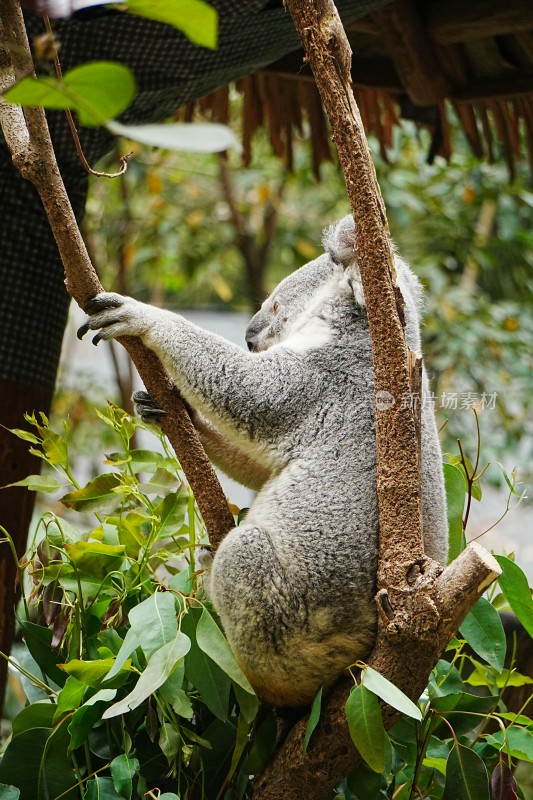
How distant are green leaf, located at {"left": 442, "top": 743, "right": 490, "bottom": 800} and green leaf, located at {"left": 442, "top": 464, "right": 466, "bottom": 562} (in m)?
0.38

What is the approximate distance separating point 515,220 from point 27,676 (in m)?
3.33

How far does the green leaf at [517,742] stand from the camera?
4.46ft

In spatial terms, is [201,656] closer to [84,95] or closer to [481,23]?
[84,95]

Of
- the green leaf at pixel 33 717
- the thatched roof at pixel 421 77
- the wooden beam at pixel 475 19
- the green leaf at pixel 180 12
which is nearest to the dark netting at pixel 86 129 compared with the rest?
the thatched roof at pixel 421 77

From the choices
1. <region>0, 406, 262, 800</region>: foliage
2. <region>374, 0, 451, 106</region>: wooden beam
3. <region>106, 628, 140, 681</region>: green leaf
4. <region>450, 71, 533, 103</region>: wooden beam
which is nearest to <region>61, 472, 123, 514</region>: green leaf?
<region>0, 406, 262, 800</region>: foliage

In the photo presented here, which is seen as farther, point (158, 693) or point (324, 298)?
point (324, 298)

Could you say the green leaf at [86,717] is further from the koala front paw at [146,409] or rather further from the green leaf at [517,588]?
the green leaf at [517,588]

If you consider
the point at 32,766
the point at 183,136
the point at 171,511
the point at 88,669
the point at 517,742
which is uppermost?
the point at 183,136

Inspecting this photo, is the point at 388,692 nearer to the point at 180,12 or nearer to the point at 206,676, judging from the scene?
the point at 206,676

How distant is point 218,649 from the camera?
49.9 inches

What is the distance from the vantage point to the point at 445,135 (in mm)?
2830

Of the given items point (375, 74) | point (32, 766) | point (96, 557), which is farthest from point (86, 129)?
point (32, 766)

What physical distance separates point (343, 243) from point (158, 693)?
2.77ft

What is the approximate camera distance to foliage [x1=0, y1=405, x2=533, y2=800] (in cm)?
126
